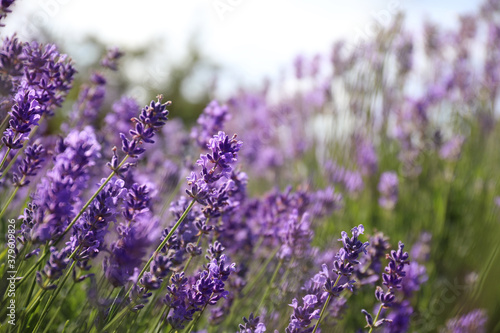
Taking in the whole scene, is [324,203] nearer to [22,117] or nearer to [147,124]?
[147,124]

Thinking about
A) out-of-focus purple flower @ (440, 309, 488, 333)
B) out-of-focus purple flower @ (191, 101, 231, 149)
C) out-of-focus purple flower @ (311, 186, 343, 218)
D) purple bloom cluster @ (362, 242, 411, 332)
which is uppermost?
out-of-focus purple flower @ (311, 186, 343, 218)

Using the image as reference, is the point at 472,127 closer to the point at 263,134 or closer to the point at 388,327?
the point at 263,134

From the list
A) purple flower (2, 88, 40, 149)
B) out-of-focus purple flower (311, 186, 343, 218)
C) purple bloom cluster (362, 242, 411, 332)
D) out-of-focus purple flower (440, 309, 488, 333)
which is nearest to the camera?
purple flower (2, 88, 40, 149)

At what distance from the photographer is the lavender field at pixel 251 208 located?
133 centimetres

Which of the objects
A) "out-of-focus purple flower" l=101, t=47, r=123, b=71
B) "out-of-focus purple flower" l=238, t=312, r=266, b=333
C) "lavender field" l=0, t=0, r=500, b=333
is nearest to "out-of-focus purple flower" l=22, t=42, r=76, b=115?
"lavender field" l=0, t=0, r=500, b=333

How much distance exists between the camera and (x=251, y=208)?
2.40 meters

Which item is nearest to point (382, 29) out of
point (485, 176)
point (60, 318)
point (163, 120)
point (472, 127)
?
point (485, 176)

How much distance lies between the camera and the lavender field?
1333 mm

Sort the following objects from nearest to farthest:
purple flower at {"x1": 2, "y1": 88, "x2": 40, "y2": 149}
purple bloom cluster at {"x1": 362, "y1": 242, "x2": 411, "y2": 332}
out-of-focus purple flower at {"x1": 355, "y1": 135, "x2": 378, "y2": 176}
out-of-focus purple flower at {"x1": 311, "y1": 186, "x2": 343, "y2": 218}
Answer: purple flower at {"x1": 2, "y1": 88, "x2": 40, "y2": 149}, purple bloom cluster at {"x1": 362, "y1": 242, "x2": 411, "y2": 332}, out-of-focus purple flower at {"x1": 311, "y1": 186, "x2": 343, "y2": 218}, out-of-focus purple flower at {"x1": 355, "y1": 135, "x2": 378, "y2": 176}

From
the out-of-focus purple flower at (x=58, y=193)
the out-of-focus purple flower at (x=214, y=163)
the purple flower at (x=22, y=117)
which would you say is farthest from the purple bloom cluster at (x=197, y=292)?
the purple flower at (x=22, y=117)

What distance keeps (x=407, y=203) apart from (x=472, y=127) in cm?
181

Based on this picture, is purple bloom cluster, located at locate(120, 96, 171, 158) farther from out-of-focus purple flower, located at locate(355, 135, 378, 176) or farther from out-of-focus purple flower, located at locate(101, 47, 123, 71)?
out-of-focus purple flower, located at locate(355, 135, 378, 176)

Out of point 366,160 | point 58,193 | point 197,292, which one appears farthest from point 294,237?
point 366,160

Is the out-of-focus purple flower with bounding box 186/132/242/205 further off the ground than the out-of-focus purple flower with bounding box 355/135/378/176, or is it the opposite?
the out-of-focus purple flower with bounding box 355/135/378/176
